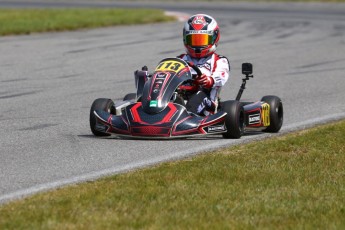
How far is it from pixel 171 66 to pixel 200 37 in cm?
73

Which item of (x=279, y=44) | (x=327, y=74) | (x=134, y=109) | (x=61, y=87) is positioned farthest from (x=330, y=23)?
(x=134, y=109)

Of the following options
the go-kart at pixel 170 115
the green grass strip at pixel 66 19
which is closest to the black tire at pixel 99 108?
the go-kart at pixel 170 115

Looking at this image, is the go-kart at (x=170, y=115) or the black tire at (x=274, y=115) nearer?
the go-kart at (x=170, y=115)

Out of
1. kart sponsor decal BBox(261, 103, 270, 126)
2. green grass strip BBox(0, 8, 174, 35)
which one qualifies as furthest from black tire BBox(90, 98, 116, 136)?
green grass strip BBox(0, 8, 174, 35)

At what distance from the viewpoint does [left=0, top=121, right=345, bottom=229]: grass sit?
5945 millimetres

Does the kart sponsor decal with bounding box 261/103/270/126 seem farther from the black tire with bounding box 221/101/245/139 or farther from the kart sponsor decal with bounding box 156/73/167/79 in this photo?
the kart sponsor decal with bounding box 156/73/167/79

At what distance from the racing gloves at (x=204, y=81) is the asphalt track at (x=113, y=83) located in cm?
63

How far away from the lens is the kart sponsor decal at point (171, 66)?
9844 mm

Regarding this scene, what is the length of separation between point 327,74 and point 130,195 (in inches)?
394

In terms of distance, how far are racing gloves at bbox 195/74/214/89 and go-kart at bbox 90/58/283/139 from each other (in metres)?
0.05

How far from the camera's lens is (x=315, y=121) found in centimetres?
1103

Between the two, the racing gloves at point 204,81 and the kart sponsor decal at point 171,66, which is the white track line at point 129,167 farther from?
the kart sponsor decal at point 171,66

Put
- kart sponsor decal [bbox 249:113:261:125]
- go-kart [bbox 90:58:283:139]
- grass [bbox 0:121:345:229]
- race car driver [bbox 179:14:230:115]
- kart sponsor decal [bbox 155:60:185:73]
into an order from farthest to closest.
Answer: race car driver [bbox 179:14:230:115] < kart sponsor decal [bbox 249:113:261:125] < kart sponsor decal [bbox 155:60:185:73] < go-kart [bbox 90:58:283:139] < grass [bbox 0:121:345:229]

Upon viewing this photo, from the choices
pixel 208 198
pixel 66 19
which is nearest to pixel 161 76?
pixel 208 198
